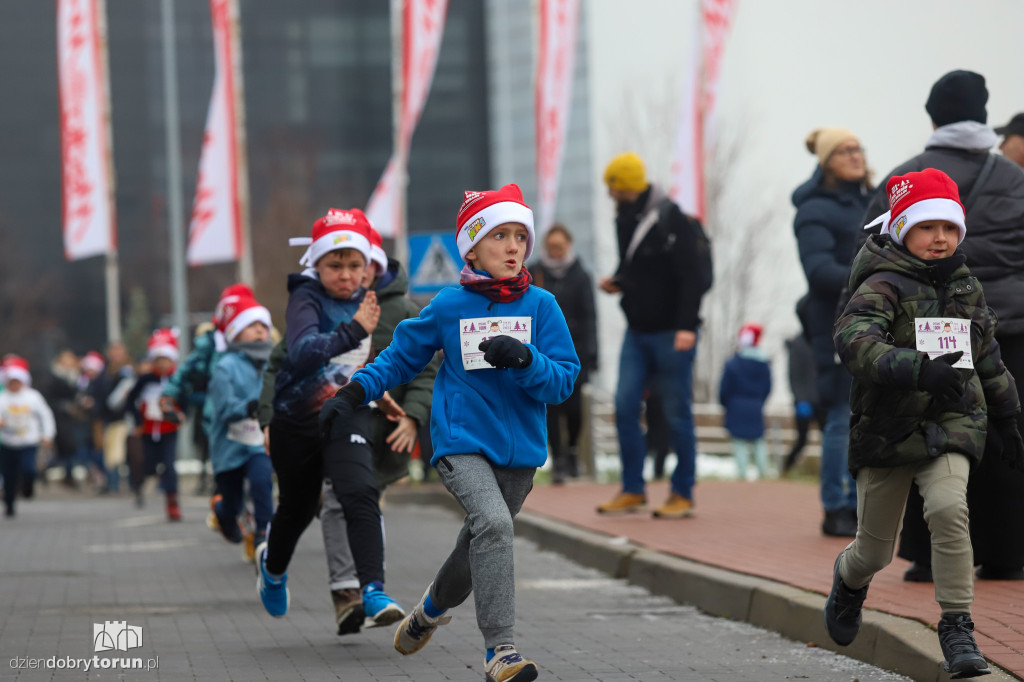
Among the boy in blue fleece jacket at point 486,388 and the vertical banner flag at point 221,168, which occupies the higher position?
the vertical banner flag at point 221,168

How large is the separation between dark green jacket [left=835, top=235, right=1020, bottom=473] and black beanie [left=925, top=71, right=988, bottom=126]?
68.6 inches

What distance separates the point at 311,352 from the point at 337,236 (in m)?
0.60

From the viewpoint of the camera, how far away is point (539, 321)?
18.7 feet

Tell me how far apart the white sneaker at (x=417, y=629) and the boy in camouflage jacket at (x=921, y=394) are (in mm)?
1515

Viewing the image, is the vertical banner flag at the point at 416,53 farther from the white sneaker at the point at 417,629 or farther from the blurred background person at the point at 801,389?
the white sneaker at the point at 417,629

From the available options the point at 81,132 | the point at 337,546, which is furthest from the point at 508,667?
the point at 81,132

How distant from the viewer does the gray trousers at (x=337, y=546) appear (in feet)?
23.4

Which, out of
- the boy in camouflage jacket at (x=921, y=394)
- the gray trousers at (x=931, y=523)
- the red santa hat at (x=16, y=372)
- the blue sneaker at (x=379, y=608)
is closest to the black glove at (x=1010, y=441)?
the boy in camouflage jacket at (x=921, y=394)

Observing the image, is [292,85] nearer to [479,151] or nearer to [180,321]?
[479,151]

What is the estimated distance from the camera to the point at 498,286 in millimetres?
5629

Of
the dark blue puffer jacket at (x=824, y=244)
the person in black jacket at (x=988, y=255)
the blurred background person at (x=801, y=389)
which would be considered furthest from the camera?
the blurred background person at (x=801, y=389)

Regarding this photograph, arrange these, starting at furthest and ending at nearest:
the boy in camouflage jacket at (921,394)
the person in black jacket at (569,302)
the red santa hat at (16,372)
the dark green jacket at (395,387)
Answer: the red santa hat at (16,372) → the person in black jacket at (569,302) → the dark green jacket at (395,387) → the boy in camouflage jacket at (921,394)

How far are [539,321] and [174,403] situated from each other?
665 centimetres

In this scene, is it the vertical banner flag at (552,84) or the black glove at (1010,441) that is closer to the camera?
the black glove at (1010,441)
